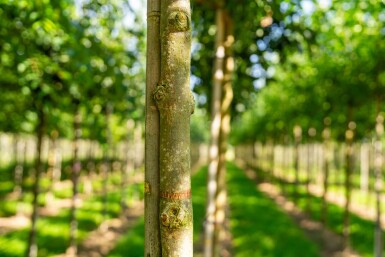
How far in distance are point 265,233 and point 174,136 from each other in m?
10.7

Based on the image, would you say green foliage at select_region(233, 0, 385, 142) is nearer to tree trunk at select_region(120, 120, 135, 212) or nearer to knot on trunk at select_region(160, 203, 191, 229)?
knot on trunk at select_region(160, 203, 191, 229)

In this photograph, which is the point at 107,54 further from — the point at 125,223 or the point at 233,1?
the point at 125,223

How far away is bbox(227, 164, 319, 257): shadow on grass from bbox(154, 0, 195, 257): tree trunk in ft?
27.2

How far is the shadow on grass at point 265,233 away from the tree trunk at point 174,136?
27.2 ft

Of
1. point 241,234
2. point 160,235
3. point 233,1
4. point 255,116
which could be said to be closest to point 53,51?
point 233,1

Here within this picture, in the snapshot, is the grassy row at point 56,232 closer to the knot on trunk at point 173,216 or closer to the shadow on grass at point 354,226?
the shadow on grass at point 354,226

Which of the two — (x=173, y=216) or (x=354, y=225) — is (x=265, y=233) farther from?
(x=173, y=216)

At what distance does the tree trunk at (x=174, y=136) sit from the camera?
2.01 m

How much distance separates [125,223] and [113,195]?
20.3 ft

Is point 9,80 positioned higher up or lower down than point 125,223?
higher up

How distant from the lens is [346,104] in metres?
11.6

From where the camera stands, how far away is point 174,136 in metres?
2.00

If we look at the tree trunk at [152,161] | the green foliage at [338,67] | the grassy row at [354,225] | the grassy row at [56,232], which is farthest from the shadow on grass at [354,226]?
the tree trunk at [152,161]

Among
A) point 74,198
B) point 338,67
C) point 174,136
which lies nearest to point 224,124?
point 174,136
